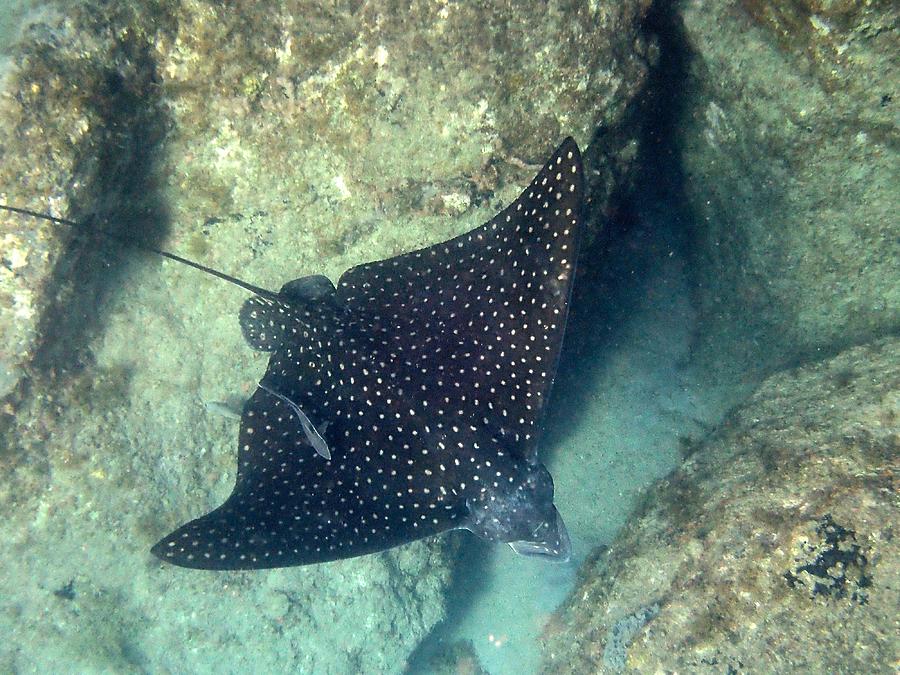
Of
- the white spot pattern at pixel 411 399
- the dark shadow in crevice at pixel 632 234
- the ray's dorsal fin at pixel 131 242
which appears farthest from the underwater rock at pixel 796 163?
the ray's dorsal fin at pixel 131 242

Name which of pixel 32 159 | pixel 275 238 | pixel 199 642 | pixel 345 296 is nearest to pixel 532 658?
pixel 199 642

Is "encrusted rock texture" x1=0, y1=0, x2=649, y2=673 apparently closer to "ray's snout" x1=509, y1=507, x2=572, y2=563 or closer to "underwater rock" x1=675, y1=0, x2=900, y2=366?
"underwater rock" x1=675, y1=0, x2=900, y2=366

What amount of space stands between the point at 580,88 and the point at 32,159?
174 inches

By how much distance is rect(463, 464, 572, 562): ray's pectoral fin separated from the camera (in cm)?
411

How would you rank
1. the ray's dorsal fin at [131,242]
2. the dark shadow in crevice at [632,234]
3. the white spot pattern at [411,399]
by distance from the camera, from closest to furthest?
the ray's dorsal fin at [131,242]
the white spot pattern at [411,399]
the dark shadow in crevice at [632,234]

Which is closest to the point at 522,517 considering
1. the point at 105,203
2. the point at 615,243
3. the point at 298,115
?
the point at 615,243

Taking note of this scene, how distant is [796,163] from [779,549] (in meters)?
3.32

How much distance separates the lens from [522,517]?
4109 millimetres

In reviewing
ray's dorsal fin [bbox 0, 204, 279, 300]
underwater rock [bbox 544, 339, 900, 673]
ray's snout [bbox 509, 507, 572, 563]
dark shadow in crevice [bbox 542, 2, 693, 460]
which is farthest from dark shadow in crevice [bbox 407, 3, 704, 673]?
ray's dorsal fin [bbox 0, 204, 279, 300]

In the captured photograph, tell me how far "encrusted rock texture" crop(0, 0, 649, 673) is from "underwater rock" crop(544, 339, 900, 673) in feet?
8.58

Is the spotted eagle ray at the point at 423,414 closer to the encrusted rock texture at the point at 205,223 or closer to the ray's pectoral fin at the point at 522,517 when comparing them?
the ray's pectoral fin at the point at 522,517

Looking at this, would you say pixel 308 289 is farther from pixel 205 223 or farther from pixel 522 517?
pixel 522 517

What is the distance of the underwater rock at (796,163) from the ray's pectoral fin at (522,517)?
3504 millimetres

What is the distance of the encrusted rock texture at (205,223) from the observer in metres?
4.21
